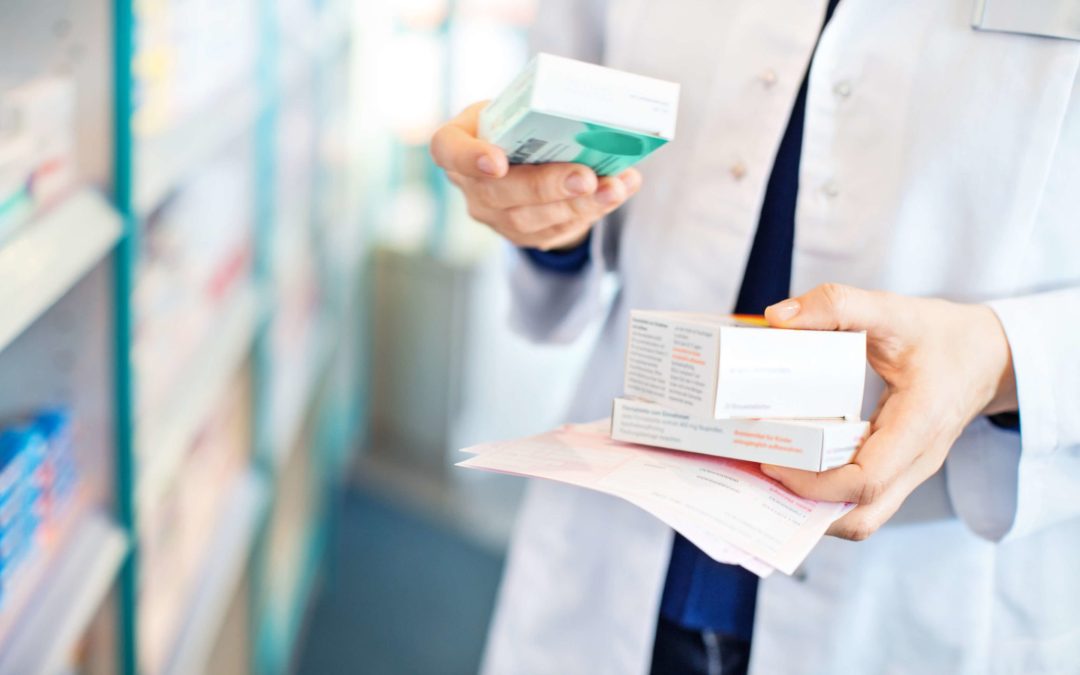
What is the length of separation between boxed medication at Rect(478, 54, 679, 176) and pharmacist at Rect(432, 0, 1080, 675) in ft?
0.15

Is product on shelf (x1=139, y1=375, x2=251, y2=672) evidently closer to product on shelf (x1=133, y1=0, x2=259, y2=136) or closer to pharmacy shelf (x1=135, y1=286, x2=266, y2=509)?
pharmacy shelf (x1=135, y1=286, x2=266, y2=509)

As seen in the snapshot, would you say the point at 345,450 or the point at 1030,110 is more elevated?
the point at 1030,110

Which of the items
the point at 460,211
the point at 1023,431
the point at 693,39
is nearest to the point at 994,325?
the point at 1023,431

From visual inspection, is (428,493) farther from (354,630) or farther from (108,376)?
(108,376)

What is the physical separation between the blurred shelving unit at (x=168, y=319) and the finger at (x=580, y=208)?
44cm

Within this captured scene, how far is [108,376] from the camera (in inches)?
42.1

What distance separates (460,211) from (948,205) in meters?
2.08

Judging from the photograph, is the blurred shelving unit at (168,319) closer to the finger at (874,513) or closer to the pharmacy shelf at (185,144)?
the pharmacy shelf at (185,144)

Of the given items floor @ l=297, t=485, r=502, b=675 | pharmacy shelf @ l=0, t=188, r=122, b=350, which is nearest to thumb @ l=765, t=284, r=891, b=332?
pharmacy shelf @ l=0, t=188, r=122, b=350

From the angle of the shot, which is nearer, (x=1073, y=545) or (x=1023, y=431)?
(x=1023, y=431)

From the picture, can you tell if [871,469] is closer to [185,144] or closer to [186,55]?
[185,144]

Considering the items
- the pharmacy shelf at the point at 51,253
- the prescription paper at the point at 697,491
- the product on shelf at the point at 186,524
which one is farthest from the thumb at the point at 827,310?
the product on shelf at the point at 186,524

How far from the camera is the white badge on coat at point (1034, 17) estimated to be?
2.61 feet

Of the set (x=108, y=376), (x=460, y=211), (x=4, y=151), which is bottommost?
(x=460, y=211)
